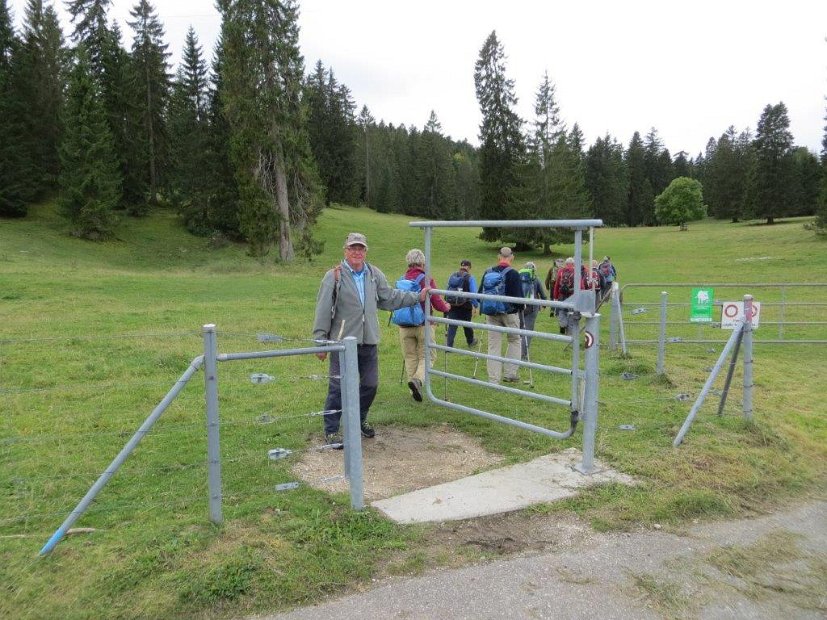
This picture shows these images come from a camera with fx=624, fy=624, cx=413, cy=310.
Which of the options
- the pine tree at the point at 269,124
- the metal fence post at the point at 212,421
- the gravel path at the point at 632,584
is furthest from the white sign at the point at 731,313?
the pine tree at the point at 269,124

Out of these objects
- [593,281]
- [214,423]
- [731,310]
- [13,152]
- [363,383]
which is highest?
[13,152]

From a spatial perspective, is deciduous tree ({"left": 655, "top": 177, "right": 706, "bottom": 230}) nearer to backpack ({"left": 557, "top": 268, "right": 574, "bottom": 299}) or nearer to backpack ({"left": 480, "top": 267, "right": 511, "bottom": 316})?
backpack ({"left": 557, "top": 268, "right": 574, "bottom": 299})

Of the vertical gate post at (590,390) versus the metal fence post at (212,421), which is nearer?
the metal fence post at (212,421)

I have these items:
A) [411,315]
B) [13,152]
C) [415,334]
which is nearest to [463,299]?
[415,334]

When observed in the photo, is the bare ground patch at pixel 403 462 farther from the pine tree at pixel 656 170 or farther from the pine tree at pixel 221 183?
the pine tree at pixel 656 170

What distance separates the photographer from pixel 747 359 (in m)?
6.18

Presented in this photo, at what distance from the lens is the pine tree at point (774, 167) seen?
61938 millimetres

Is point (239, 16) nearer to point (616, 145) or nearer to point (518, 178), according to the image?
point (518, 178)

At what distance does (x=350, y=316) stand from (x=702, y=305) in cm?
688

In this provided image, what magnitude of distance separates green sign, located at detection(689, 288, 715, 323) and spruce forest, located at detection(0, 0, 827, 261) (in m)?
25.4

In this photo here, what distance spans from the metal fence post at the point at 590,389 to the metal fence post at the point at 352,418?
6.46 ft

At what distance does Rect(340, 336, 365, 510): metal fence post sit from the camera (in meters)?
4.30

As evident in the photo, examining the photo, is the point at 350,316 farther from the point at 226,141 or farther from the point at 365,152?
the point at 365,152

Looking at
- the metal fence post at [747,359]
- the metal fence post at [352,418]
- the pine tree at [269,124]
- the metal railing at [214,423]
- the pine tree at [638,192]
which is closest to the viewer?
the metal railing at [214,423]
